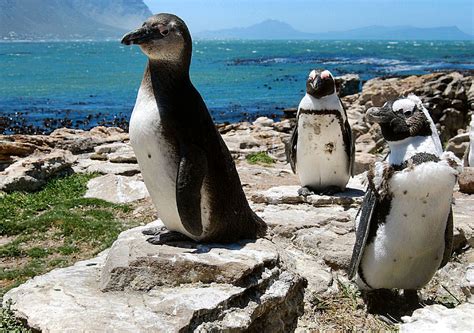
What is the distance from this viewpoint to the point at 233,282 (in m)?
3.95

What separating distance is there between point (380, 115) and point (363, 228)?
880mm

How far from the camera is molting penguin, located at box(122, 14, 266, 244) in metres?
4.05

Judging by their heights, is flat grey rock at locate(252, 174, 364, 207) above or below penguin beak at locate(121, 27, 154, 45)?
below

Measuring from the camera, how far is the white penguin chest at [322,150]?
23.7 feet

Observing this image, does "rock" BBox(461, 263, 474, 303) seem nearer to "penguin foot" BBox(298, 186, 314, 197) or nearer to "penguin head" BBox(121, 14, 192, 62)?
"penguin head" BBox(121, 14, 192, 62)

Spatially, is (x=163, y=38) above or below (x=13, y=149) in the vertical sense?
above

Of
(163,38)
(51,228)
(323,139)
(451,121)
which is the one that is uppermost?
(163,38)

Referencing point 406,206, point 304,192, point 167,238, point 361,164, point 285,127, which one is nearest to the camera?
point 167,238

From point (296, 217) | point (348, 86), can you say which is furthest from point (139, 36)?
point (348, 86)

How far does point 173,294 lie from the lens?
384 centimetres

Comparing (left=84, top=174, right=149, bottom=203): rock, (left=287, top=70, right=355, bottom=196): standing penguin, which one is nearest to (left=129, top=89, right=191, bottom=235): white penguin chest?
(left=287, top=70, right=355, bottom=196): standing penguin

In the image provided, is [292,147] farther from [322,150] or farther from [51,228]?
[51,228]

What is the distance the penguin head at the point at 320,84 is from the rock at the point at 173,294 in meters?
2.98

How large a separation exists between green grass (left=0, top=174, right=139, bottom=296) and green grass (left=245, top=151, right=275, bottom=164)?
13.1 ft
